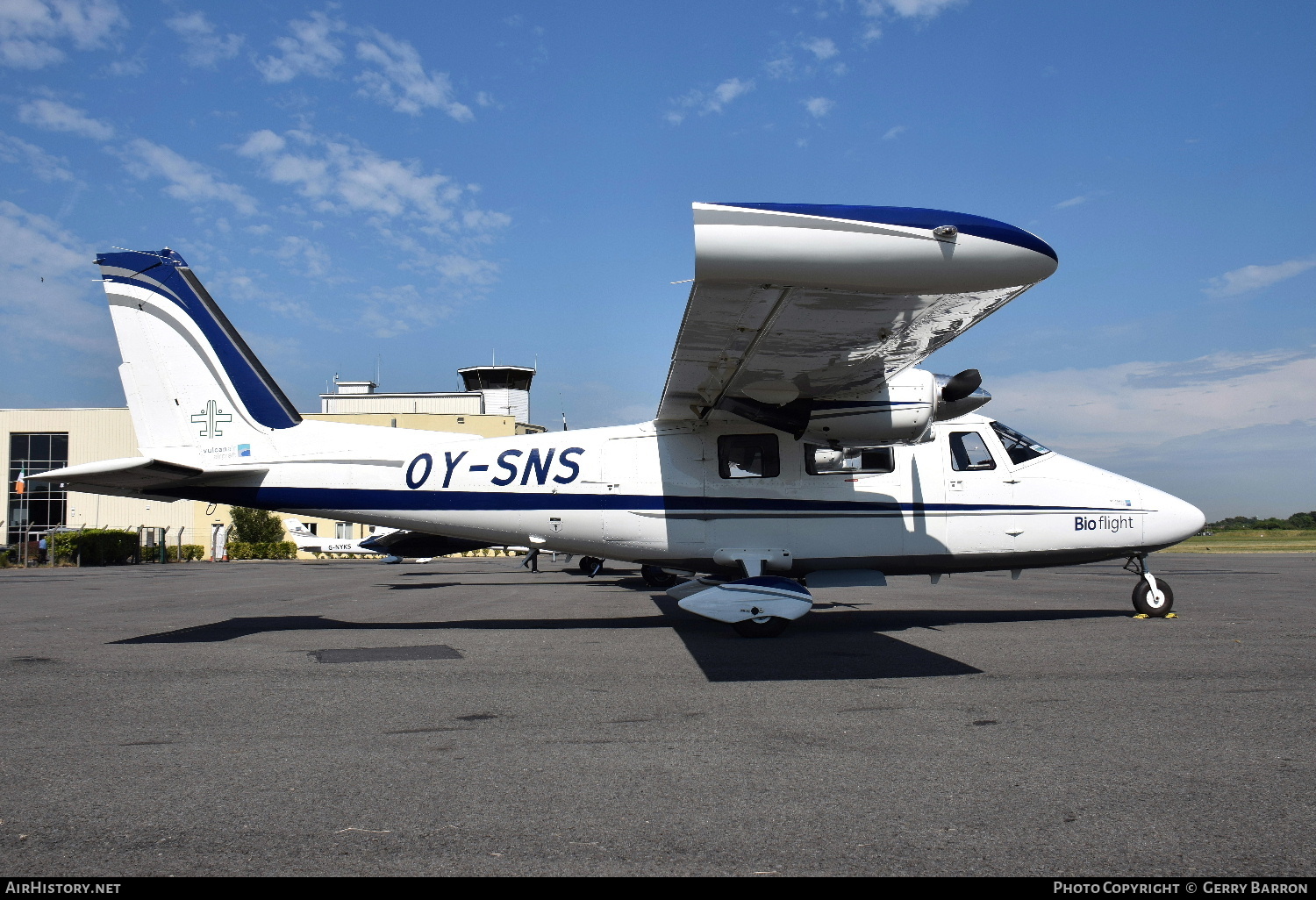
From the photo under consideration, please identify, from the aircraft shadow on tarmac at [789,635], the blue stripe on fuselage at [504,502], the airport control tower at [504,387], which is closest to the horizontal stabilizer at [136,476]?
the blue stripe on fuselage at [504,502]

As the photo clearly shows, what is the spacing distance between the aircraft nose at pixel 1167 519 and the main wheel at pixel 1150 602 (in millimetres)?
582

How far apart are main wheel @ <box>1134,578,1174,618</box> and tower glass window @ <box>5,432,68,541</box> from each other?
60.7 m

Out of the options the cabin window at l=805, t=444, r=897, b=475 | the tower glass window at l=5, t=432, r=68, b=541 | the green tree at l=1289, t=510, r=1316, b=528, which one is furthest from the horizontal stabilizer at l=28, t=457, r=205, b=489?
the green tree at l=1289, t=510, r=1316, b=528

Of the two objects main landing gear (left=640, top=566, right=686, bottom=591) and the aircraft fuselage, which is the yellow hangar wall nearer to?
main landing gear (left=640, top=566, right=686, bottom=591)

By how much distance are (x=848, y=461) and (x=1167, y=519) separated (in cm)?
439

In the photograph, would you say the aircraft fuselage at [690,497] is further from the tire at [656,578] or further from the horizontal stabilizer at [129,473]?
the tire at [656,578]

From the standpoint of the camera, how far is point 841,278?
18.3ft

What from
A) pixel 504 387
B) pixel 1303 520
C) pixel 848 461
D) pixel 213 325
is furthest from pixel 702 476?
pixel 1303 520

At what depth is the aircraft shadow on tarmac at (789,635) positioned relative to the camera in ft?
24.6

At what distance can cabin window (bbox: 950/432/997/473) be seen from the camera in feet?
35.7

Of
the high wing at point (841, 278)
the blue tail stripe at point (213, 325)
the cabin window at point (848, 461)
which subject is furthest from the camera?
the cabin window at point (848, 461)

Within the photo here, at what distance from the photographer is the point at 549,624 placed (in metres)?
11.2
